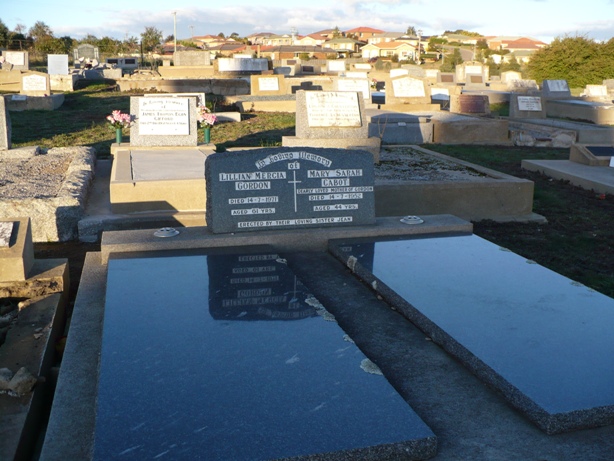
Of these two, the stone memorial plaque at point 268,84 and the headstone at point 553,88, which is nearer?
the headstone at point 553,88

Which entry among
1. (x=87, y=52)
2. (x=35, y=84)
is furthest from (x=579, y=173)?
(x=87, y=52)

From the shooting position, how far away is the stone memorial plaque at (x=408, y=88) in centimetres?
1672

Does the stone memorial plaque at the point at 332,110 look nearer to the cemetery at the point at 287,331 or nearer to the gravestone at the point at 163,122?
the gravestone at the point at 163,122

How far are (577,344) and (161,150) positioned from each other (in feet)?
26.0

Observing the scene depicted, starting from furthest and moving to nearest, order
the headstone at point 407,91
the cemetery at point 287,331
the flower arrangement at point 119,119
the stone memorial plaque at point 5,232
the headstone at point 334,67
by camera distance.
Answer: the headstone at point 334,67 → the headstone at point 407,91 → the flower arrangement at point 119,119 → the stone memorial plaque at point 5,232 → the cemetery at point 287,331

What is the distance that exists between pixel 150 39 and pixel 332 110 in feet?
163

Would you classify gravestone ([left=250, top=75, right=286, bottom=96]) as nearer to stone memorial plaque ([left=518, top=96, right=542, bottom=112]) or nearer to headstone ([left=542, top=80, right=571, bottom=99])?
stone memorial plaque ([left=518, top=96, right=542, bottom=112])

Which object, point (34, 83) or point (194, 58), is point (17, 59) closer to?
point (194, 58)

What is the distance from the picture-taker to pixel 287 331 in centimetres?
326

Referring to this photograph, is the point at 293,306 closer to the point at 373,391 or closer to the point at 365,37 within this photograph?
the point at 373,391

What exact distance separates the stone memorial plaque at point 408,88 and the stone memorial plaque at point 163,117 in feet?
24.8

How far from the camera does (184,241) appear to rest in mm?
4641

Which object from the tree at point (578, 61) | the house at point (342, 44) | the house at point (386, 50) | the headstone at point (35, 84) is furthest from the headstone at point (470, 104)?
the house at point (342, 44)

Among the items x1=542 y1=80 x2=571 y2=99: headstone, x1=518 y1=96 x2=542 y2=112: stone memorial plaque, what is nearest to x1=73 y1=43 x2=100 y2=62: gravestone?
x1=542 y1=80 x2=571 y2=99: headstone
